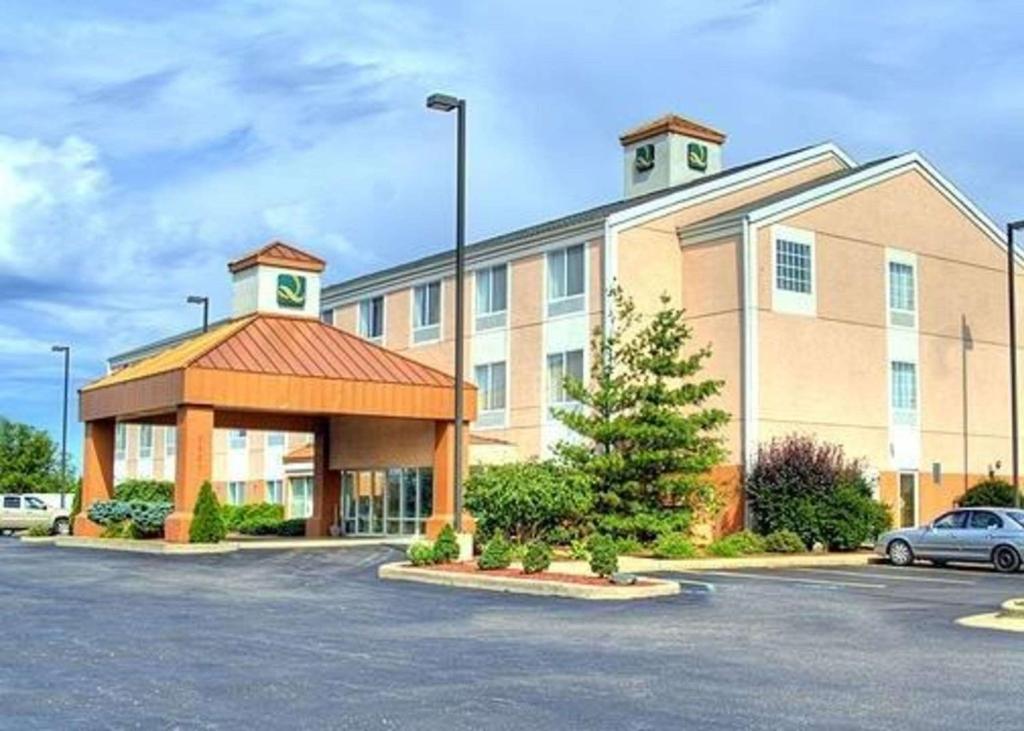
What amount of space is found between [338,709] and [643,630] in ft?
20.6

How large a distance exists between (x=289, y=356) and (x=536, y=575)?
15059mm

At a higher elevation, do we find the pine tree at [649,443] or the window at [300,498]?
the pine tree at [649,443]

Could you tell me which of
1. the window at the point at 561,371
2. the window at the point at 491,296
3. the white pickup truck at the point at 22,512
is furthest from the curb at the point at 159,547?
the white pickup truck at the point at 22,512

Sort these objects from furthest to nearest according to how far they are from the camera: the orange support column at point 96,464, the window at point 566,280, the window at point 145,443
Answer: the window at point 145,443 → the orange support column at point 96,464 → the window at point 566,280

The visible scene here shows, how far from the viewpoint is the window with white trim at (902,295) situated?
38.9 metres

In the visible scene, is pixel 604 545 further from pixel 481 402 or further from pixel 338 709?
pixel 481 402

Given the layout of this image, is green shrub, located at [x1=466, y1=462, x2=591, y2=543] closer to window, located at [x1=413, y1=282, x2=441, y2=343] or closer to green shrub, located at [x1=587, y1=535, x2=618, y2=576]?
green shrub, located at [x1=587, y1=535, x2=618, y2=576]

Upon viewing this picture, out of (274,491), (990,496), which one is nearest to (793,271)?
(990,496)

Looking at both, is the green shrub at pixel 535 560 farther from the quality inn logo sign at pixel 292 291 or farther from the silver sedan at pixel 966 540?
the quality inn logo sign at pixel 292 291

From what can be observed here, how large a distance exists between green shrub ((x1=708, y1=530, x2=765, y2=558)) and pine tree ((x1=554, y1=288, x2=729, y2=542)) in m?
0.98

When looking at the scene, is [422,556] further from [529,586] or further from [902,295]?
[902,295]

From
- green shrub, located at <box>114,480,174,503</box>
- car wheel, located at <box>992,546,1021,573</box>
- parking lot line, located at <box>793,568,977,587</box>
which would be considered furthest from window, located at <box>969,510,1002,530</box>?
green shrub, located at <box>114,480,174,503</box>

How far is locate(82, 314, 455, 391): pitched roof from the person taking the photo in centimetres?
3347

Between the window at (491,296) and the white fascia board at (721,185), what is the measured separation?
5.36 metres
